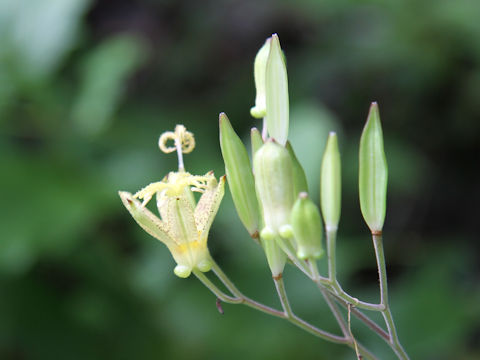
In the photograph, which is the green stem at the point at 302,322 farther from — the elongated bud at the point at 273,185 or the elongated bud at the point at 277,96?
the elongated bud at the point at 277,96

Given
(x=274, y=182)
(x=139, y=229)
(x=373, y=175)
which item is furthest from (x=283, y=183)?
(x=139, y=229)

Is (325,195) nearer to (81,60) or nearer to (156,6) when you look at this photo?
(81,60)

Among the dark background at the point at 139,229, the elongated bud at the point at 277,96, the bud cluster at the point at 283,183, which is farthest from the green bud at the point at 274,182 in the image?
the dark background at the point at 139,229

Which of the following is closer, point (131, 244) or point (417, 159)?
point (131, 244)

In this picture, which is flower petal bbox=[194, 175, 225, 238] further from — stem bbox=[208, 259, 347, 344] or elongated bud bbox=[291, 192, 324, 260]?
elongated bud bbox=[291, 192, 324, 260]

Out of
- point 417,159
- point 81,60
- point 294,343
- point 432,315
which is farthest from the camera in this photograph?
point 417,159

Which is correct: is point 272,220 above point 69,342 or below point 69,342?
above

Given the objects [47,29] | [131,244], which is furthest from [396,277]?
[47,29]
